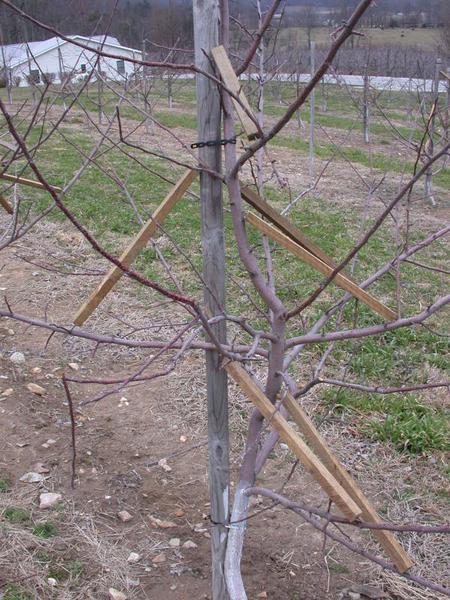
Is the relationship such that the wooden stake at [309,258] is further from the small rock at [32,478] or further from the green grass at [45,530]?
the small rock at [32,478]

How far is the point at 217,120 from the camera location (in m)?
1.52

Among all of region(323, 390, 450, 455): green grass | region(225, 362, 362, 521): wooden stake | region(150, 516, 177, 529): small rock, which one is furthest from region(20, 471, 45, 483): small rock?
region(225, 362, 362, 521): wooden stake

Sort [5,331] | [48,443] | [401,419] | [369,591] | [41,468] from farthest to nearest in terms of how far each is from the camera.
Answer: [5,331] < [401,419] < [48,443] < [41,468] < [369,591]

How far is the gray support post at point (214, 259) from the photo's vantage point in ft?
4.75

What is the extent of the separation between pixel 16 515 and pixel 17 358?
1.49 metres

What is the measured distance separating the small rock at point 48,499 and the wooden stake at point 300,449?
→ 5.01 feet

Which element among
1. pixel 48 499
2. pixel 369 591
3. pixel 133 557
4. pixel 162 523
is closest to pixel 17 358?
pixel 48 499

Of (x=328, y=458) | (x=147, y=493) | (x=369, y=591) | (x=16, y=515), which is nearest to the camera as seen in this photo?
(x=328, y=458)

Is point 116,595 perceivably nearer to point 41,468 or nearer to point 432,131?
point 41,468

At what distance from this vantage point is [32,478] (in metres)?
2.91

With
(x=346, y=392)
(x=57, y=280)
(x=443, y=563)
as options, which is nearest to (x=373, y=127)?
(x=57, y=280)

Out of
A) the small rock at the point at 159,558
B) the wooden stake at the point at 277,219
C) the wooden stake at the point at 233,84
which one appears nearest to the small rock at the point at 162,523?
the small rock at the point at 159,558

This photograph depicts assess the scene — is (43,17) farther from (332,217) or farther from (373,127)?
(373,127)

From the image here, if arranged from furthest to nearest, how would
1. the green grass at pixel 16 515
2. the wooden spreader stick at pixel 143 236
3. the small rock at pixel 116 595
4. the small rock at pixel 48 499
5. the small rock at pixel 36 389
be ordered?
the small rock at pixel 36 389, the small rock at pixel 48 499, the green grass at pixel 16 515, the small rock at pixel 116 595, the wooden spreader stick at pixel 143 236
